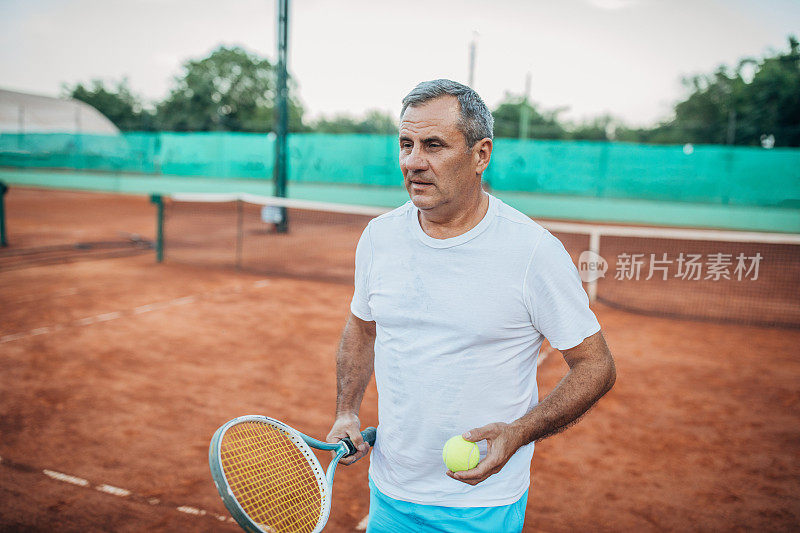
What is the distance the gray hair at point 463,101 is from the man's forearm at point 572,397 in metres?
0.77

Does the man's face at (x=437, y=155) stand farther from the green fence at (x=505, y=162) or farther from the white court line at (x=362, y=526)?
the green fence at (x=505, y=162)

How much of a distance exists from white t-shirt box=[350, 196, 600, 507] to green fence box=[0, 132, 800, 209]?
23206mm

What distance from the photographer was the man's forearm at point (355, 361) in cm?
240

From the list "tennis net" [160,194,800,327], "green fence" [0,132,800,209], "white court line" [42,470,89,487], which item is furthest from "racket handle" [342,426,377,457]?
"green fence" [0,132,800,209]

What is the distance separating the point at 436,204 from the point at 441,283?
26 cm

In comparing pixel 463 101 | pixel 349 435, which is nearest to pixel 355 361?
pixel 349 435

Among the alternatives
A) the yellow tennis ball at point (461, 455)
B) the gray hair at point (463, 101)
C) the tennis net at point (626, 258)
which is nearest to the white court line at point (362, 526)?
the yellow tennis ball at point (461, 455)

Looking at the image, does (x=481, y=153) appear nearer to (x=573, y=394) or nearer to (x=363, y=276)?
(x=363, y=276)

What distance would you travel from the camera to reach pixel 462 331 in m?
1.92

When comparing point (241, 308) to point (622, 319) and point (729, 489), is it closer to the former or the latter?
point (622, 319)

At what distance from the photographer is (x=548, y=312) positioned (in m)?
1.86

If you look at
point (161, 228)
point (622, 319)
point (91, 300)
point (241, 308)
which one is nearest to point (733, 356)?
point (622, 319)

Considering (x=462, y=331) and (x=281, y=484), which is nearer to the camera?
(x=462, y=331)

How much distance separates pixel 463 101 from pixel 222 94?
57.3 meters
